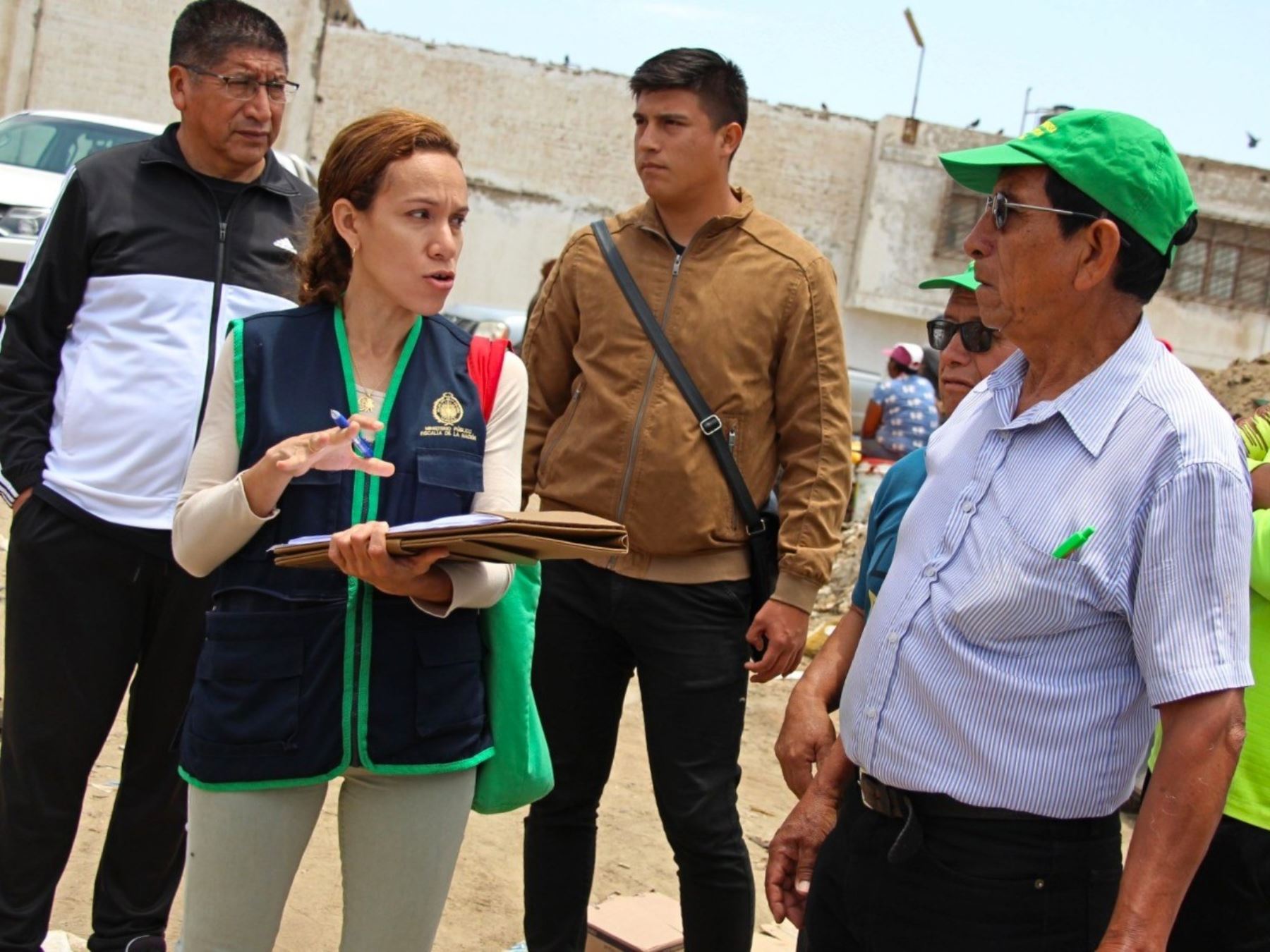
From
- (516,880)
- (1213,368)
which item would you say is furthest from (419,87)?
(516,880)

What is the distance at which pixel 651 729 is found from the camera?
376 centimetres

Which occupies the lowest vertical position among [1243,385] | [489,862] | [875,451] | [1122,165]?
[489,862]

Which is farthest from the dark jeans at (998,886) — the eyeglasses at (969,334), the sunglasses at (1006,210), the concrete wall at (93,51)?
the concrete wall at (93,51)

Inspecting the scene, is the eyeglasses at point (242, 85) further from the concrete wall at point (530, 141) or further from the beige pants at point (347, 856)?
the concrete wall at point (530, 141)

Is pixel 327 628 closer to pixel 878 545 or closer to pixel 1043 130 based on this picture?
pixel 878 545

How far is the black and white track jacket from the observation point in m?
3.41

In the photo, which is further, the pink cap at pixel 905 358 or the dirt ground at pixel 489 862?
the pink cap at pixel 905 358

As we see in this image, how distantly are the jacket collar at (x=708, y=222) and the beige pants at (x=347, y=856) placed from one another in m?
1.81

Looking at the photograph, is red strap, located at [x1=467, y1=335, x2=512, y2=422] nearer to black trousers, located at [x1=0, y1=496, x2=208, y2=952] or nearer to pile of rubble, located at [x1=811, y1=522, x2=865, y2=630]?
black trousers, located at [x1=0, y1=496, x2=208, y2=952]

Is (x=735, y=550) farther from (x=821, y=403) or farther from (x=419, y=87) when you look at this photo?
(x=419, y=87)

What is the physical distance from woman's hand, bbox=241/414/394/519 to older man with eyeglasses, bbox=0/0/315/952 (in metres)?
1.09

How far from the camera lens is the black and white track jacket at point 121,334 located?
341 cm

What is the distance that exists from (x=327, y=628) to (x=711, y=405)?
5.06 ft

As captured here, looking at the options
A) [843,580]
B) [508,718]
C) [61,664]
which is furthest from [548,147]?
[508,718]
